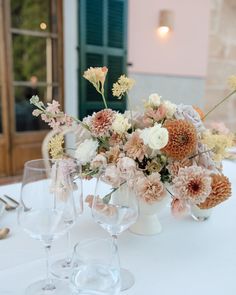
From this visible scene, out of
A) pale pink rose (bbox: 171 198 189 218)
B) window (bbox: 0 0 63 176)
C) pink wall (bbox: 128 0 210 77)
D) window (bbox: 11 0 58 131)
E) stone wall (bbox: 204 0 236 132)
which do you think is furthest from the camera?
stone wall (bbox: 204 0 236 132)

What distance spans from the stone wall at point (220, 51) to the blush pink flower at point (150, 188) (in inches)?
137

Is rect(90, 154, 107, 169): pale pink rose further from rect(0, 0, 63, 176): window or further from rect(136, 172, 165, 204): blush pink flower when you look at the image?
rect(0, 0, 63, 176): window

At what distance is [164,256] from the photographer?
721 millimetres

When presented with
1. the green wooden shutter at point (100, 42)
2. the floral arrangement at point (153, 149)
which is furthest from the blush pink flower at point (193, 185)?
the green wooden shutter at point (100, 42)

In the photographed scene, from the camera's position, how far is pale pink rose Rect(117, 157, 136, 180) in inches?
25.9

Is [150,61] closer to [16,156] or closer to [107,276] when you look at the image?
[16,156]

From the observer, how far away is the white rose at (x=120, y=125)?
0.71 m

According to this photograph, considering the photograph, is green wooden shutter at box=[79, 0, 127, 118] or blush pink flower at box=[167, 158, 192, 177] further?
green wooden shutter at box=[79, 0, 127, 118]

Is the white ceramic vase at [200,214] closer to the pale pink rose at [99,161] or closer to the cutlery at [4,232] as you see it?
the pale pink rose at [99,161]

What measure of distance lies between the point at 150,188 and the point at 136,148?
0.09 meters

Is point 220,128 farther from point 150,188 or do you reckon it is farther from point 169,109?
point 150,188

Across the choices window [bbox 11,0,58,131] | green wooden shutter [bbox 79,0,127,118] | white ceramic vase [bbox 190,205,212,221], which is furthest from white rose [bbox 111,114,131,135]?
window [bbox 11,0,58,131]

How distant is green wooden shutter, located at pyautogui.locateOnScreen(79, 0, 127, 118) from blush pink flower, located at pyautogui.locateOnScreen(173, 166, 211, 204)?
90.0 inches

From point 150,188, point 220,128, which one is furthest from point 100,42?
point 150,188
